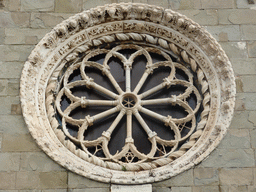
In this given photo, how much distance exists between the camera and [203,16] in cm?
1007

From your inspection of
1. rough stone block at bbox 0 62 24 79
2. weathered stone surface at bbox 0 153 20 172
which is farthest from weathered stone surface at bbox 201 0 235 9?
weathered stone surface at bbox 0 153 20 172

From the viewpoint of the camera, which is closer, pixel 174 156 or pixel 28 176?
pixel 28 176

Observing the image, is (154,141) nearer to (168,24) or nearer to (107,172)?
(107,172)

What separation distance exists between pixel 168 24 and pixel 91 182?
3815 mm

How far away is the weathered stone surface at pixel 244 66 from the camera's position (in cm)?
939

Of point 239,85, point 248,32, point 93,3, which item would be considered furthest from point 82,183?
point 248,32

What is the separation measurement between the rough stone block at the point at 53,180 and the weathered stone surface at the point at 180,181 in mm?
1549

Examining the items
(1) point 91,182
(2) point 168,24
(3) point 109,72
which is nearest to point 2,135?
(1) point 91,182

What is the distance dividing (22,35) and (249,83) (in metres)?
4.59

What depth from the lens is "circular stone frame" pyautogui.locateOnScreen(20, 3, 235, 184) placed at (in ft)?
27.9

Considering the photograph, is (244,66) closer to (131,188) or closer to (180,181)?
(180,181)

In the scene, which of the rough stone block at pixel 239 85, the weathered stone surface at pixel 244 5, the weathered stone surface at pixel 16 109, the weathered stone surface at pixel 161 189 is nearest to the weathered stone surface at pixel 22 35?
the weathered stone surface at pixel 16 109

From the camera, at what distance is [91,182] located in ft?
26.9

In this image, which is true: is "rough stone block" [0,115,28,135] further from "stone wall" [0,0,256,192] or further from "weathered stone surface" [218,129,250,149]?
"weathered stone surface" [218,129,250,149]
